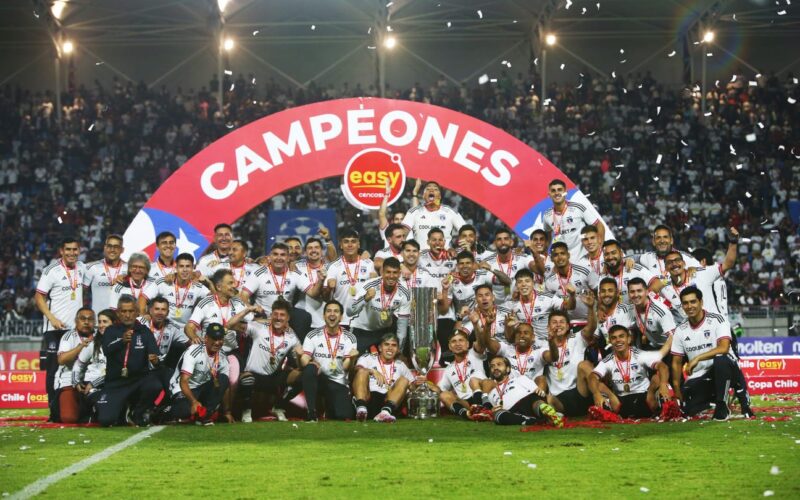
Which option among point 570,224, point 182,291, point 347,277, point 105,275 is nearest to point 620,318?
point 570,224

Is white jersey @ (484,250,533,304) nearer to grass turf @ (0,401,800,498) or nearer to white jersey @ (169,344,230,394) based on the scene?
grass turf @ (0,401,800,498)

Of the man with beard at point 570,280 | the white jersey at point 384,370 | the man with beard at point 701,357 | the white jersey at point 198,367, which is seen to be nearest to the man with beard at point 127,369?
the white jersey at point 198,367

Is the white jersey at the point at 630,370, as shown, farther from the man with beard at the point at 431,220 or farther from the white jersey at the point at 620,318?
the man with beard at the point at 431,220

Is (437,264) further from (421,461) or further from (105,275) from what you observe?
(421,461)

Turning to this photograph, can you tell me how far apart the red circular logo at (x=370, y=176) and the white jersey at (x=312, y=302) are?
1884mm

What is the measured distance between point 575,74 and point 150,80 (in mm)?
13526

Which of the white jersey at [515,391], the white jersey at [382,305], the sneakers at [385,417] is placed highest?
the white jersey at [382,305]

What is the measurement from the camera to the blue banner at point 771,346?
19141 millimetres

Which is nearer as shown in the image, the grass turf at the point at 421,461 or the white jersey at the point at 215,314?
the grass turf at the point at 421,461

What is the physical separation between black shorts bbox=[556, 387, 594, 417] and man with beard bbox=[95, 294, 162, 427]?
13.7 feet

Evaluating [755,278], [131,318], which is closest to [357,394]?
[131,318]

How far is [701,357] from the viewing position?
33.6 ft

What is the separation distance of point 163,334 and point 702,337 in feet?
18.4

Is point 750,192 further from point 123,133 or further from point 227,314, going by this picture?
point 227,314
